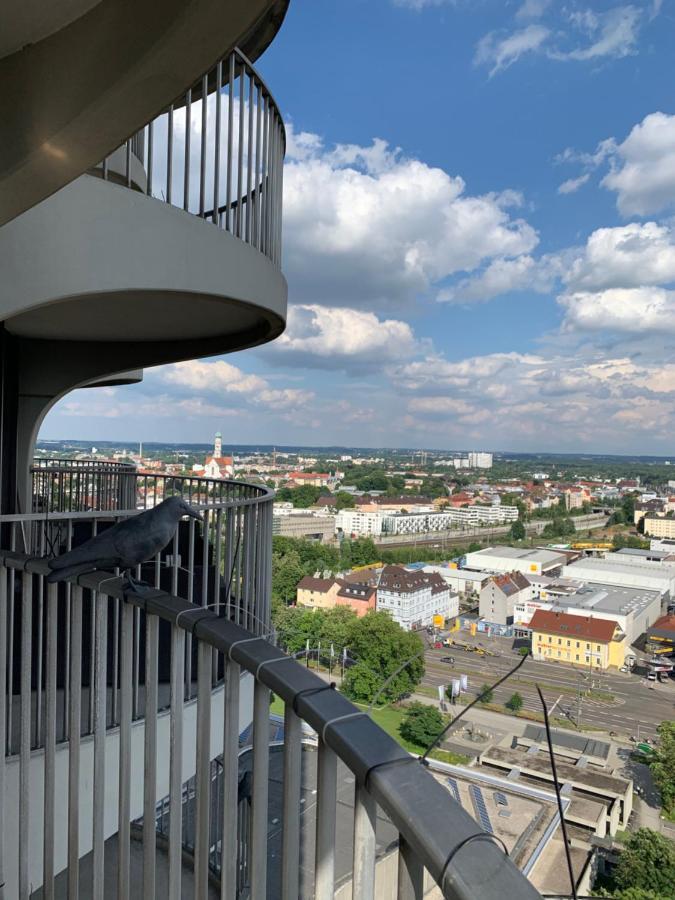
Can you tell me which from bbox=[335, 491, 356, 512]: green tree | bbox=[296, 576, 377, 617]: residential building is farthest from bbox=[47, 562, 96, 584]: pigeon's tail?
bbox=[335, 491, 356, 512]: green tree

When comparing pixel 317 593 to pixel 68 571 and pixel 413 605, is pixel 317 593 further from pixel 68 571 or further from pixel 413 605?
pixel 68 571

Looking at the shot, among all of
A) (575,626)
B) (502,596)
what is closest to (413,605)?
(502,596)

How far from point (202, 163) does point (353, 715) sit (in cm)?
420

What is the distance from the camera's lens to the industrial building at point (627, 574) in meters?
61.5

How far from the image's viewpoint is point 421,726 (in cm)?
2873

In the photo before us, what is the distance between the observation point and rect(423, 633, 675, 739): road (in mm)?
36562

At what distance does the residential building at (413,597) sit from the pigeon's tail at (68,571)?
51.2 m

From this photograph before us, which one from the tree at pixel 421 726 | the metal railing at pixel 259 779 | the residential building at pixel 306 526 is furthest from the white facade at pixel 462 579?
the metal railing at pixel 259 779

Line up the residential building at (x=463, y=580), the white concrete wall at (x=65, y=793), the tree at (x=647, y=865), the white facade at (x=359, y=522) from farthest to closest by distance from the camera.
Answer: the white facade at (x=359, y=522)
the residential building at (x=463, y=580)
the tree at (x=647, y=865)
the white concrete wall at (x=65, y=793)

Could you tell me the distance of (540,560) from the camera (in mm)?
70312

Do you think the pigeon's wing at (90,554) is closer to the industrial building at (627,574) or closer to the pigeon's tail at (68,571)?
the pigeon's tail at (68,571)

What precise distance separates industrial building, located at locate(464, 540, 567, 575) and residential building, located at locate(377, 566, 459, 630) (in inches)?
473

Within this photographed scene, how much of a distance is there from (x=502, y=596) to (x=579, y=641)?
10.6m

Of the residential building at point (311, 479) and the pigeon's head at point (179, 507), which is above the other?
the pigeon's head at point (179, 507)
